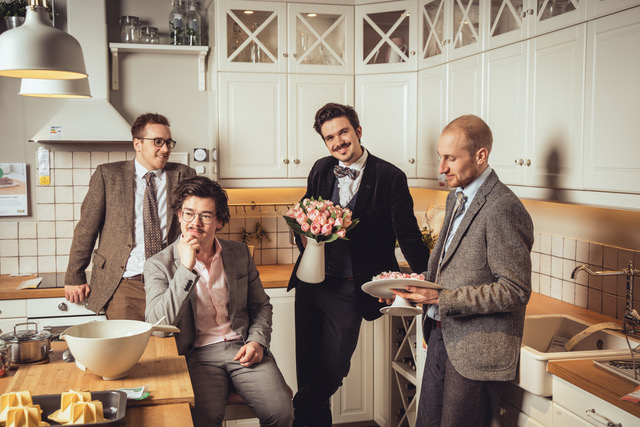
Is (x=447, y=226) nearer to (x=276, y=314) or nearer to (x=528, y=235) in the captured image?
(x=528, y=235)

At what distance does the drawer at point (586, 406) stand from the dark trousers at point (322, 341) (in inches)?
40.1

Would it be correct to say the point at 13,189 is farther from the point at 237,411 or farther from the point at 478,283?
the point at 478,283

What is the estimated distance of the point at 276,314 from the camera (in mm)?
3631

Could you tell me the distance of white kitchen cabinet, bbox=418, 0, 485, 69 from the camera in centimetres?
311

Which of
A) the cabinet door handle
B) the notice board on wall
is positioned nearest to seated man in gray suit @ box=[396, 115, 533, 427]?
the cabinet door handle

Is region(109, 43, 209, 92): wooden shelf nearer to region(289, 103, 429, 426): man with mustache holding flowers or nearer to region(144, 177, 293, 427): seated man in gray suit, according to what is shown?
region(289, 103, 429, 426): man with mustache holding flowers

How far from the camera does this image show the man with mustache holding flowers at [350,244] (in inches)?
112

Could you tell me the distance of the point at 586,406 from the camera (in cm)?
202

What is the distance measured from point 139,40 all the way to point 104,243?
1346 mm

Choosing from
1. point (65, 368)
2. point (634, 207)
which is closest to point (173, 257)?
point (65, 368)

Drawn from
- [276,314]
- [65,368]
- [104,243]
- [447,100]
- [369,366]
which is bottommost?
[369,366]

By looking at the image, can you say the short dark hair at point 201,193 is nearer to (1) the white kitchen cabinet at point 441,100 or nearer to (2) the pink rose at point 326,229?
(2) the pink rose at point 326,229

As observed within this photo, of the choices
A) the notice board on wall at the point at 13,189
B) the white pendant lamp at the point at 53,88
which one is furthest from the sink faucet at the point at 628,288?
the notice board on wall at the point at 13,189

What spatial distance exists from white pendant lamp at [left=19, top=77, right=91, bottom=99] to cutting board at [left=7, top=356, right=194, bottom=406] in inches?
46.7
